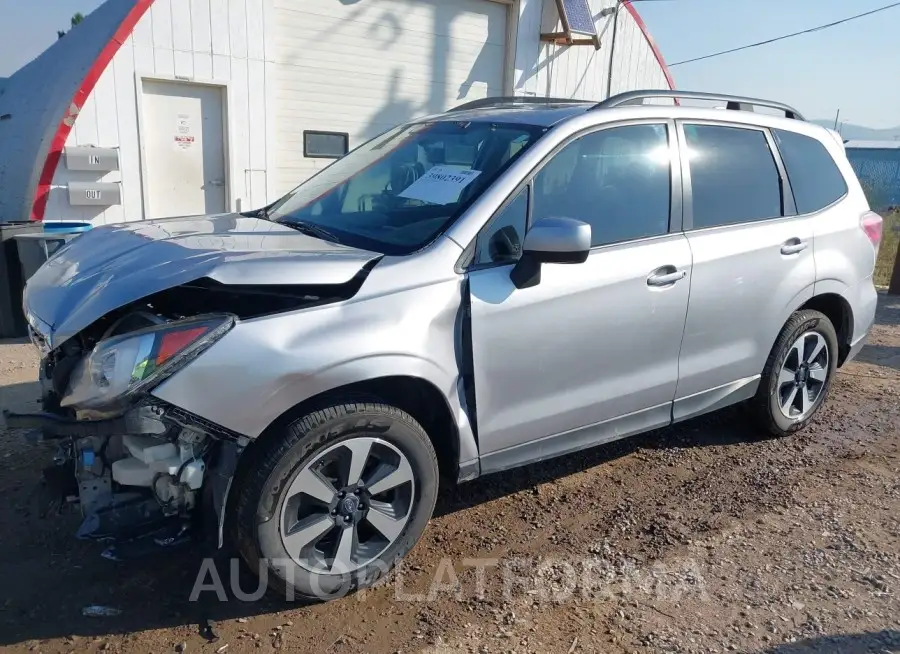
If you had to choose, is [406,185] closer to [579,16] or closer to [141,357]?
[141,357]

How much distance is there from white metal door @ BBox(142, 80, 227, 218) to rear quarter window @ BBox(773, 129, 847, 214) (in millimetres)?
7021

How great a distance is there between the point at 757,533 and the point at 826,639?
2.49 ft

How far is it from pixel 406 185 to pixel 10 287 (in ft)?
15.5

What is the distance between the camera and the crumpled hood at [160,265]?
2.61 meters

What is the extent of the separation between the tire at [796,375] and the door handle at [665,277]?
3.59ft

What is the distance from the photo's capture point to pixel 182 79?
28.4ft

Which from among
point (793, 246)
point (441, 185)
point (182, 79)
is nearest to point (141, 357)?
point (441, 185)

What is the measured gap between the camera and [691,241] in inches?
146

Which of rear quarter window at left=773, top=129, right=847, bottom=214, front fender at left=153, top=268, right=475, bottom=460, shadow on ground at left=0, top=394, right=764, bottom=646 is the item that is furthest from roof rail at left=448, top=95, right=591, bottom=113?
shadow on ground at left=0, top=394, right=764, bottom=646

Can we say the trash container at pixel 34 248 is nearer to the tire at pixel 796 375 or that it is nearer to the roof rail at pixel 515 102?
the roof rail at pixel 515 102

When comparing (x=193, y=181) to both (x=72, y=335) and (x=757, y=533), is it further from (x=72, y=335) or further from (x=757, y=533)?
(x=757, y=533)

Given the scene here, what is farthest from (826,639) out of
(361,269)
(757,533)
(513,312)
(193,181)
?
(193,181)

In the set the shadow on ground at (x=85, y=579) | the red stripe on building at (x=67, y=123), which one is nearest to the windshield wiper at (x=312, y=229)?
the shadow on ground at (x=85, y=579)

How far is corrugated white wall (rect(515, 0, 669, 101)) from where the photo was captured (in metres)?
11.5
